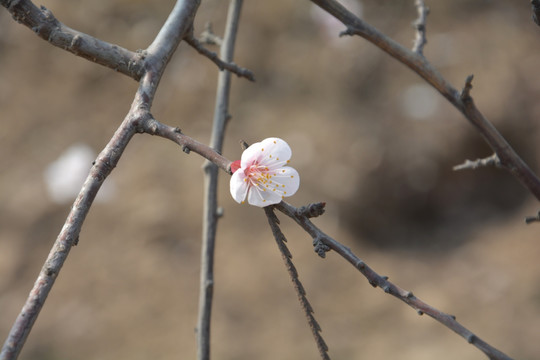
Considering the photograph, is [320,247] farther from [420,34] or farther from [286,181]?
[420,34]

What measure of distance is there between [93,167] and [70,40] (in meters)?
0.21

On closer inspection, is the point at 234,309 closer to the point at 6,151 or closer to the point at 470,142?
the point at 470,142

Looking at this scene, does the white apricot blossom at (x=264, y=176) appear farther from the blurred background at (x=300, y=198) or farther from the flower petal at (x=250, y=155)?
the blurred background at (x=300, y=198)

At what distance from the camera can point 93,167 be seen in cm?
65

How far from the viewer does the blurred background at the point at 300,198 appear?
3.35 m

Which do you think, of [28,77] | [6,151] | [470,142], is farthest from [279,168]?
[28,77]

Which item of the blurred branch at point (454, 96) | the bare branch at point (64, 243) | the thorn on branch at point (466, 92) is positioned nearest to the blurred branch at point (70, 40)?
the bare branch at point (64, 243)

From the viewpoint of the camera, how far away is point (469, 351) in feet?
9.76

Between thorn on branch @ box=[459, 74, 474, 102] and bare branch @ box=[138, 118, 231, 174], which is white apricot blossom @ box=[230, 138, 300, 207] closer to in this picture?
bare branch @ box=[138, 118, 231, 174]

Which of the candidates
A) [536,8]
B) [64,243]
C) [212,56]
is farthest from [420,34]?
[64,243]

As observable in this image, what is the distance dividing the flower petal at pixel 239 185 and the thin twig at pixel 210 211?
1.40 feet

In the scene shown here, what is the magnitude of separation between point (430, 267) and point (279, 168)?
305 cm

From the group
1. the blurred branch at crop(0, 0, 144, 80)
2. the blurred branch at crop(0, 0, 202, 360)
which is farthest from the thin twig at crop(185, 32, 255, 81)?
the blurred branch at crop(0, 0, 144, 80)

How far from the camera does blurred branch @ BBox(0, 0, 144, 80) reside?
0.73m
